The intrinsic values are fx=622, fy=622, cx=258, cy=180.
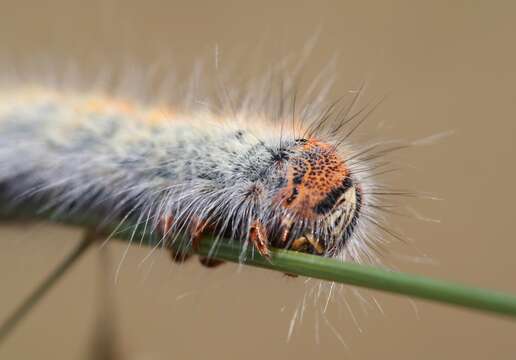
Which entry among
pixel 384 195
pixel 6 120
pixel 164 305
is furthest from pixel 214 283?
pixel 164 305

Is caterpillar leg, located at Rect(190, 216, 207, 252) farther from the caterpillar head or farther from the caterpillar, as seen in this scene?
the caterpillar head

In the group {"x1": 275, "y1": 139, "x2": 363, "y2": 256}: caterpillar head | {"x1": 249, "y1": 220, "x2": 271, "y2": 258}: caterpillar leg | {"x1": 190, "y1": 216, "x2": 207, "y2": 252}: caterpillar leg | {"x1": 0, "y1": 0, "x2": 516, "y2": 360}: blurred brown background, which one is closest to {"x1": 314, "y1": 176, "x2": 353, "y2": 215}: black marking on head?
{"x1": 275, "y1": 139, "x2": 363, "y2": 256}: caterpillar head

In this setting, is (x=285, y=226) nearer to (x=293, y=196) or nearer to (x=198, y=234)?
(x=293, y=196)

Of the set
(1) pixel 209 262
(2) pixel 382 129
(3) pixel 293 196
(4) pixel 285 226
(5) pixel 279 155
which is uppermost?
(2) pixel 382 129

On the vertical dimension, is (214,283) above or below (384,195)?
below

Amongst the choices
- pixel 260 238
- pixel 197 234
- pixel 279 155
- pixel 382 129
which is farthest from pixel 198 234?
pixel 382 129

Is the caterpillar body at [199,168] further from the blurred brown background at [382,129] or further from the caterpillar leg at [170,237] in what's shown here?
the blurred brown background at [382,129]

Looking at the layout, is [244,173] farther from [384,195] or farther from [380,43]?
[380,43]
